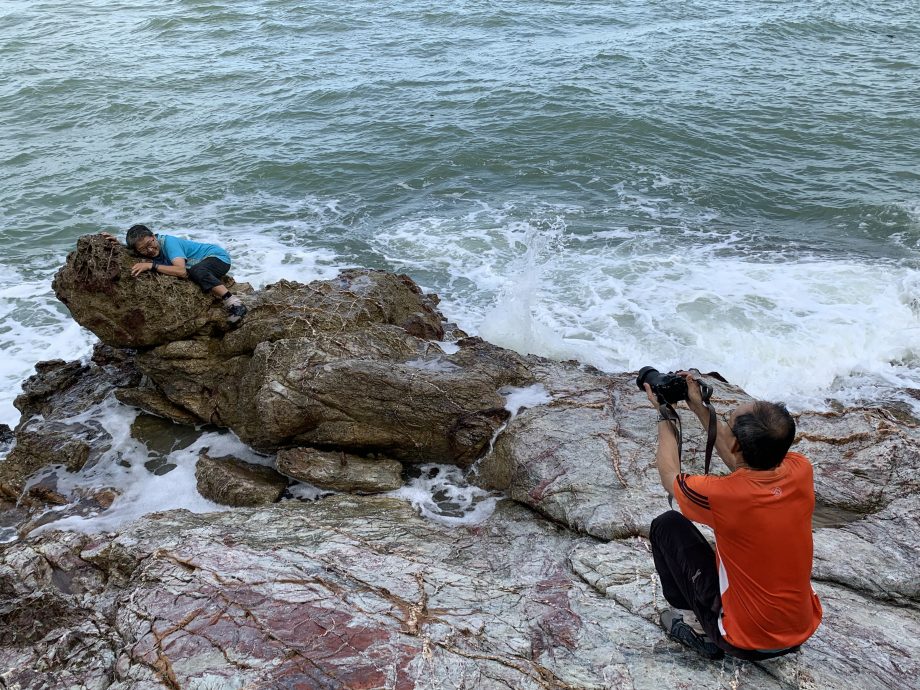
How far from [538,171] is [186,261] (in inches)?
423

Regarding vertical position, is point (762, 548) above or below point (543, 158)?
above

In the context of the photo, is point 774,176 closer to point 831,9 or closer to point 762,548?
point 762,548

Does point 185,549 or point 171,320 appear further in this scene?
point 171,320

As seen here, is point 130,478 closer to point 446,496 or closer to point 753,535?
point 446,496

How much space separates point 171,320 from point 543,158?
38.5 ft

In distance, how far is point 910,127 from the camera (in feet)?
55.7

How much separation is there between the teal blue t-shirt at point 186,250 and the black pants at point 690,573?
19.3ft

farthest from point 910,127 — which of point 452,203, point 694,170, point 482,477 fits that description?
point 482,477

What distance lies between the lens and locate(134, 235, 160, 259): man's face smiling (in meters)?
7.10

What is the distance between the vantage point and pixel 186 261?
7.53m

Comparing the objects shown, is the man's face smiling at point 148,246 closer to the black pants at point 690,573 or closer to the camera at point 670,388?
the camera at point 670,388

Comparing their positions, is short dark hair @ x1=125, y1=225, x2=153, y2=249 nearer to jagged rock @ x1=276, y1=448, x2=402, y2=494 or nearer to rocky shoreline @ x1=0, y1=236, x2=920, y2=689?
rocky shoreline @ x1=0, y1=236, x2=920, y2=689

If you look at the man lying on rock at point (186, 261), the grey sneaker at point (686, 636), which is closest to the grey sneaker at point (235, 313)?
the man lying on rock at point (186, 261)

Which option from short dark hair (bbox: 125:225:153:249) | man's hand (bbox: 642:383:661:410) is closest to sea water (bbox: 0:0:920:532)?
short dark hair (bbox: 125:225:153:249)
